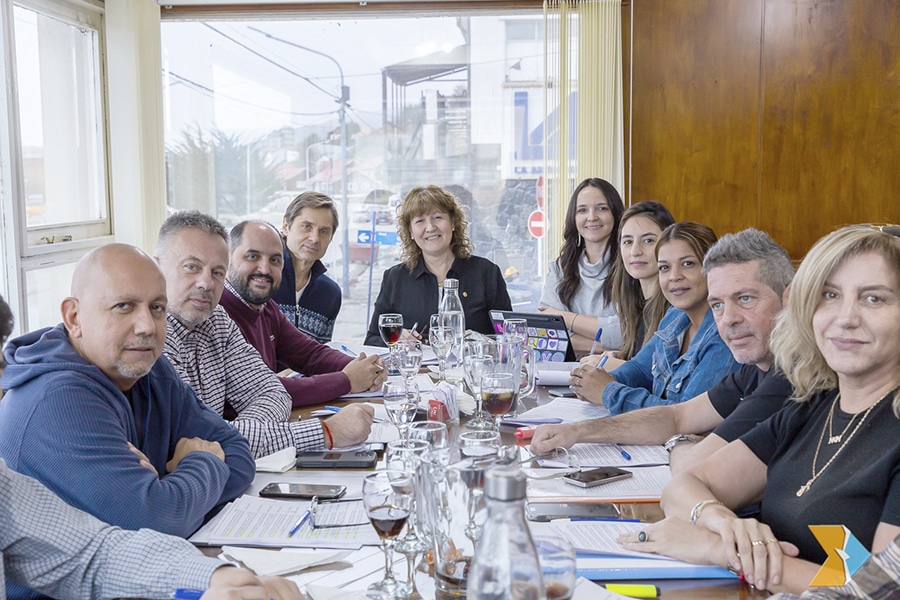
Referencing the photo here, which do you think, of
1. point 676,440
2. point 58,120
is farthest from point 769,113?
point 58,120

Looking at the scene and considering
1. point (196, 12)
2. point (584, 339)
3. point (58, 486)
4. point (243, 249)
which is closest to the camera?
point (58, 486)

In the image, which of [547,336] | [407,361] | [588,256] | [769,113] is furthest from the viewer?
[769,113]

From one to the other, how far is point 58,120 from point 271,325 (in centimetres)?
229

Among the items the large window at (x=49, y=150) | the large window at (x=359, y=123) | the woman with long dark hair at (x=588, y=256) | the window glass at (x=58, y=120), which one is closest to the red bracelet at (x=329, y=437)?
the woman with long dark hair at (x=588, y=256)

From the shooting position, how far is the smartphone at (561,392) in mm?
2646

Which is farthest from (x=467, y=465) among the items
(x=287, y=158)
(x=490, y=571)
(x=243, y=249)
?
(x=287, y=158)

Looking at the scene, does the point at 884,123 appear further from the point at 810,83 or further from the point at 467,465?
the point at 467,465

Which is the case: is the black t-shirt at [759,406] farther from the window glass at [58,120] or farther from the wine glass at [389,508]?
the window glass at [58,120]

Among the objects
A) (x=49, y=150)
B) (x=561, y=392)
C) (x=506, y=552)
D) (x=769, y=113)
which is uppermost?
(x=769, y=113)

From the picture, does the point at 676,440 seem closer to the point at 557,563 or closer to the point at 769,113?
the point at 557,563

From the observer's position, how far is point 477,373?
1.97m

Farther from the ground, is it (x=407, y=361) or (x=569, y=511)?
(x=407, y=361)

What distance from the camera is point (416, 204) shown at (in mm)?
4066

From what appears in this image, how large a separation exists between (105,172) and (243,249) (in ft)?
8.06
